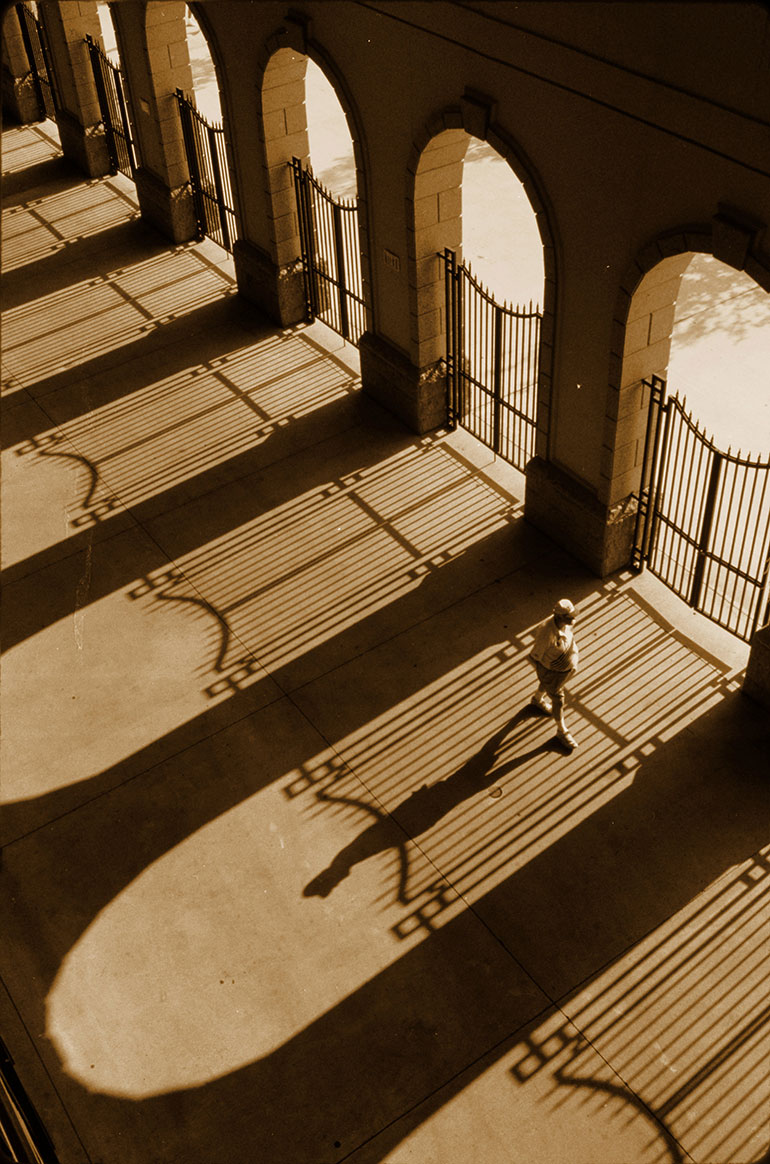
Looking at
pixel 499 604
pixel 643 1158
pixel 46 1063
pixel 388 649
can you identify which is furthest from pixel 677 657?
pixel 46 1063

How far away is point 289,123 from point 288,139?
0.20m

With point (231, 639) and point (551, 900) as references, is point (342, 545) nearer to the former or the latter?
point (231, 639)

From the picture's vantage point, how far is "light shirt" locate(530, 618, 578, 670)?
8898mm

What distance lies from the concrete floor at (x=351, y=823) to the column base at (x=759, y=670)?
17cm

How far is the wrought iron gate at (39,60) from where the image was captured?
19.8 metres

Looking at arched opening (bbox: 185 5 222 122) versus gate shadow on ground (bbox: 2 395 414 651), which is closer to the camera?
gate shadow on ground (bbox: 2 395 414 651)

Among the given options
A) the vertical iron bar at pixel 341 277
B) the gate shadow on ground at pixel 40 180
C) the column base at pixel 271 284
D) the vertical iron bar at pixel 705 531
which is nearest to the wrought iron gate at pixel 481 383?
the vertical iron bar at pixel 341 277

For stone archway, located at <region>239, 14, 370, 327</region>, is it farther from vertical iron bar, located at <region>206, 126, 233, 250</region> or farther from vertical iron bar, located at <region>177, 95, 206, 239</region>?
vertical iron bar, located at <region>177, 95, 206, 239</region>

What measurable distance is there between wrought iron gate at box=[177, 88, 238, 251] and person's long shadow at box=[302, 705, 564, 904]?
31.5 feet

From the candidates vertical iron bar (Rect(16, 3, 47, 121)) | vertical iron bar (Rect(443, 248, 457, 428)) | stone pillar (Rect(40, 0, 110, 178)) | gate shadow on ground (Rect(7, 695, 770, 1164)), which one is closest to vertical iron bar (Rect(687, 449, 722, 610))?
gate shadow on ground (Rect(7, 695, 770, 1164))

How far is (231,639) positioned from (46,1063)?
4.26m

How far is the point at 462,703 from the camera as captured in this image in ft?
33.0

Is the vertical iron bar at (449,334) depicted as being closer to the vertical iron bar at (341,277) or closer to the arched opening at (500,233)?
the vertical iron bar at (341,277)

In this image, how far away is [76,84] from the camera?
1850 centimetres
